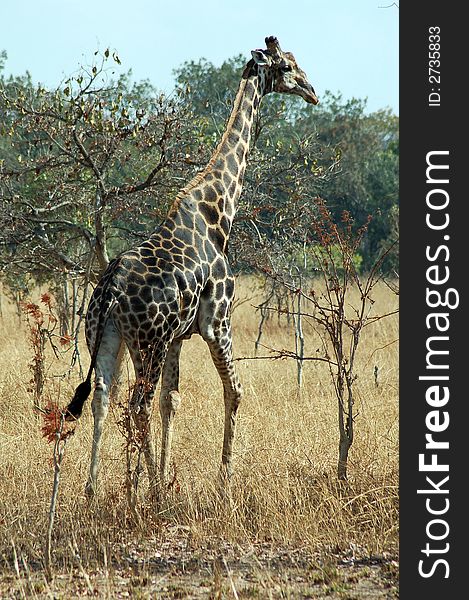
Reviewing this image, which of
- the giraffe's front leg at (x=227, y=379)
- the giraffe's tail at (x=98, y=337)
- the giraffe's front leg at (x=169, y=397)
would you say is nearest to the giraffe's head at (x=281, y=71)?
the giraffe's front leg at (x=227, y=379)

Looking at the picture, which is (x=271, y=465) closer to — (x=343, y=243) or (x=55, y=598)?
(x=343, y=243)

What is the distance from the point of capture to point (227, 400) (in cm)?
682

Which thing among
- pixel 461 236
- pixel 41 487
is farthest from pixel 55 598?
Result: pixel 461 236

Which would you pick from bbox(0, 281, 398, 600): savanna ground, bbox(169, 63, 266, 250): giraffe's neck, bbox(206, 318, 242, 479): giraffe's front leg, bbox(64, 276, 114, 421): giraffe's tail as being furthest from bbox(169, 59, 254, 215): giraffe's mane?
bbox(0, 281, 398, 600): savanna ground

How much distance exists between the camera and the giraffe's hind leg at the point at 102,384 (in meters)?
5.77

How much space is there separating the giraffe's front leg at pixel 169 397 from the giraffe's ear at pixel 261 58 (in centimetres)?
237

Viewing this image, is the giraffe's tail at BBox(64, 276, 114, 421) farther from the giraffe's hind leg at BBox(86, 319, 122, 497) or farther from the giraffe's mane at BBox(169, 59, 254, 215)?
the giraffe's mane at BBox(169, 59, 254, 215)

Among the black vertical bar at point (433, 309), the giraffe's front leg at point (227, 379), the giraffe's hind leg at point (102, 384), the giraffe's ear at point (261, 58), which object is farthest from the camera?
the giraffe's ear at point (261, 58)

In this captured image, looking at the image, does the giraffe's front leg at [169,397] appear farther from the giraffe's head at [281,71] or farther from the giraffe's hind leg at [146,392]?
the giraffe's head at [281,71]

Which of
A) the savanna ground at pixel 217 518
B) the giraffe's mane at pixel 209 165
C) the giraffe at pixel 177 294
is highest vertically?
the giraffe's mane at pixel 209 165

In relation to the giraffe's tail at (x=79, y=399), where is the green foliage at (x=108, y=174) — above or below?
above

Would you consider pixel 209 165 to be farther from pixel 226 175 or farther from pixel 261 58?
pixel 261 58

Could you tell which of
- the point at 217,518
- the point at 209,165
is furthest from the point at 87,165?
the point at 217,518

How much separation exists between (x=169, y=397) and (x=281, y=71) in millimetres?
2822
